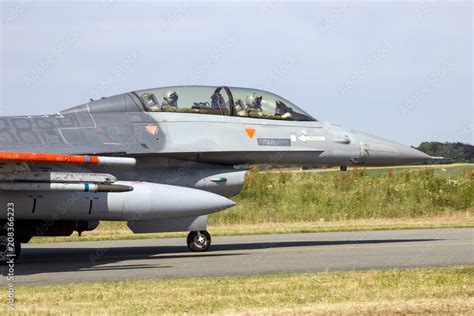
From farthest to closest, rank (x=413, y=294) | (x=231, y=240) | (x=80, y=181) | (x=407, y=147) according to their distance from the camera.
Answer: (x=231, y=240) < (x=407, y=147) < (x=80, y=181) < (x=413, y=294)

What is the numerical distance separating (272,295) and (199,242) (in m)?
6.26

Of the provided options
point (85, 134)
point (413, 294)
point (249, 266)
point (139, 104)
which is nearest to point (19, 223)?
point (85, 134)

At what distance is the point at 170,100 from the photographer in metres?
16.4

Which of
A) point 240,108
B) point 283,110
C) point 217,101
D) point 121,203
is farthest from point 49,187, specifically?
point 283,110

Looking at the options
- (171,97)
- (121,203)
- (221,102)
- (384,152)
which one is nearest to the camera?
(121,203)

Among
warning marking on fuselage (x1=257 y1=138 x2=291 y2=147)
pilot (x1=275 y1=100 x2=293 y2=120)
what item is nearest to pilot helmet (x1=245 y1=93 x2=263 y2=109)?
pilot (x1=275 y1=100 x2=293 y2=120)

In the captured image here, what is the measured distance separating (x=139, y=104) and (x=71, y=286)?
219 inches

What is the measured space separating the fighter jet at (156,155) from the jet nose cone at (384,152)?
27mm

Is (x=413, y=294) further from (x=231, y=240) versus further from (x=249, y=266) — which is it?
(x=231, y=240)

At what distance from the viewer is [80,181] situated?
1353cm

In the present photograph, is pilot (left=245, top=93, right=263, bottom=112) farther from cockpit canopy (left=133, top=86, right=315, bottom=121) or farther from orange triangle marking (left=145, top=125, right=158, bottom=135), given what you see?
orange triangle marking (left=145, top=125, right=158, bottom=135)

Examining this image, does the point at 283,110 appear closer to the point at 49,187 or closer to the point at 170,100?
the point at 170,100

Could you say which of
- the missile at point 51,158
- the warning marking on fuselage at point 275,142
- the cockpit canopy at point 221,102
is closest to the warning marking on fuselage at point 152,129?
the cockpit canopy at point 221,102

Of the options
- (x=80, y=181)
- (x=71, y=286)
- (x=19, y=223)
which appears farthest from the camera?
(x=19, y=223)
